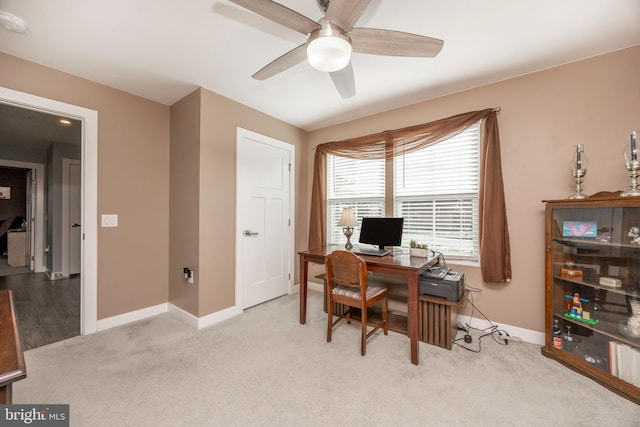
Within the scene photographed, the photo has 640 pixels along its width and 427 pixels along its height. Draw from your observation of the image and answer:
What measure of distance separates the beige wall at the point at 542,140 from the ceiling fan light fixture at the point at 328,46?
186 centimetres

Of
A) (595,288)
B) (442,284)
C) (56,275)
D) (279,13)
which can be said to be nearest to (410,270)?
(442,284)

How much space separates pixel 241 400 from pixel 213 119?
8.30ft

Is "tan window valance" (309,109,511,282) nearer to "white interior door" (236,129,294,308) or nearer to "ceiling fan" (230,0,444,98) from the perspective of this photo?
"ceiling fan" (230,0,444,98)

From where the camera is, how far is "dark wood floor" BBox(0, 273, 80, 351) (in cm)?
238

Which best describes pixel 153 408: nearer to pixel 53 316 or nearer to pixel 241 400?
pixel 241 400

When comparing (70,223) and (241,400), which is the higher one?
(70,223)

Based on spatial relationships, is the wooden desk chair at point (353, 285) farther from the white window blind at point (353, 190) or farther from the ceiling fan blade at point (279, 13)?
the ceiling fan blade at point (279, 13)

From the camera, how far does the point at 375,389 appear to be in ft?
5.57

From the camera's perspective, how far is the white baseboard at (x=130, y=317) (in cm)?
254

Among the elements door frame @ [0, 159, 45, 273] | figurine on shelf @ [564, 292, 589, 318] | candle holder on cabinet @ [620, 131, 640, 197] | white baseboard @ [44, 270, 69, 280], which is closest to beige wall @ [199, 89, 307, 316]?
figurine on shelf @ [564, 292, 589, 318]

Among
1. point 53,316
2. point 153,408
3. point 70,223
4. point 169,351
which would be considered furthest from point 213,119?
point 70,223

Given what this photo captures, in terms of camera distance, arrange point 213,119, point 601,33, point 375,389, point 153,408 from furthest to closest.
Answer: point 213,119 → point 601,33 → point 375,389 → point 153,408
